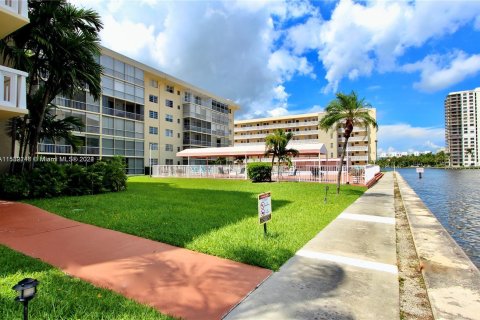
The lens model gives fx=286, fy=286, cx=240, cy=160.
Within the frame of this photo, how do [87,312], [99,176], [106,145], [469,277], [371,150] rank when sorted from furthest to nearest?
[371,150], [106,145], [99,176], [469,277], [87,312]

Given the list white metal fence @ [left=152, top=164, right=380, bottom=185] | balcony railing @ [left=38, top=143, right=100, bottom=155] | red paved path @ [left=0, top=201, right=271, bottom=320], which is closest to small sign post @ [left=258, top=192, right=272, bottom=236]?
red paved path @ [left=0, top=201, right=271, bottom=320]

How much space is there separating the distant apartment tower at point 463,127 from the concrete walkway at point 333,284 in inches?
5804

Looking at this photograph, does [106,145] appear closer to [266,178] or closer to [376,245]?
[266,178]

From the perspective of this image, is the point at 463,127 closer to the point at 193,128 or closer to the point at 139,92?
the point at 193,128

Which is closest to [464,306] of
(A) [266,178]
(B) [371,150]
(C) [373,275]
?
(C) [373,275]

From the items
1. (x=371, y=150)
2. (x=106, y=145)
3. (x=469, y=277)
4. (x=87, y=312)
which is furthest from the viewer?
(x=371, y=150)

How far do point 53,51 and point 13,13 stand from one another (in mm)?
3873

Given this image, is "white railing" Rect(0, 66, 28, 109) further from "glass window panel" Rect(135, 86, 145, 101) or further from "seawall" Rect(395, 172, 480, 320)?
"glass window panel" Rect(135, 86, 145, 101)

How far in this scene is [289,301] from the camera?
3.63 metres

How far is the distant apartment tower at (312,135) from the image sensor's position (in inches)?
2783

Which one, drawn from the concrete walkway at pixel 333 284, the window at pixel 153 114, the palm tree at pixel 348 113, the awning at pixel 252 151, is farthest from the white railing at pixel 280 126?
the concrete walkway at pixel 333 284

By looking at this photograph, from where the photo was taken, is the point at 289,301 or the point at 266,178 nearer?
the point at 289,301

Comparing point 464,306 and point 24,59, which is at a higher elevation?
point 24,59

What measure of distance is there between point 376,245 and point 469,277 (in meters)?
1.91
